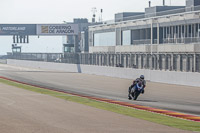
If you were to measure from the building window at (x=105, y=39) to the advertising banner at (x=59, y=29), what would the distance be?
5.08 metres

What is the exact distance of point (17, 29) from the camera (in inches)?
3634

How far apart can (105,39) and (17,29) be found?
57.2 feet

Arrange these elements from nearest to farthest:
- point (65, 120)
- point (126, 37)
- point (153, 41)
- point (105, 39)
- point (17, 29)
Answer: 1. point (65, 120)
2. point (153, 41)
3. point (126, 37)
4. point (105, 39)
5. point (17, 29)

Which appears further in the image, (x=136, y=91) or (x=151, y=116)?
(x=136, y=91)

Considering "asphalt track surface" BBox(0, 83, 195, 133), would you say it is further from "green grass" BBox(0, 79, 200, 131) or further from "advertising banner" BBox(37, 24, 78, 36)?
"advertising banner" BBox(37, 24, 78, 36)

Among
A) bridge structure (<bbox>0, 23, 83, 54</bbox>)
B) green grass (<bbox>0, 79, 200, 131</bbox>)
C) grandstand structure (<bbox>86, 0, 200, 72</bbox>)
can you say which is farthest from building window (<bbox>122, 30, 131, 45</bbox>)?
green grass (<bbox>0, 79, 200, 131</bbox>)

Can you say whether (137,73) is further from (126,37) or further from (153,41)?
(126,37)

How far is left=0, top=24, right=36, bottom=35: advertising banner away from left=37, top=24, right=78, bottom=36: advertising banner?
3.64 m

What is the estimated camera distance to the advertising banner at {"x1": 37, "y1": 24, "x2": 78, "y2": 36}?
3263 inches

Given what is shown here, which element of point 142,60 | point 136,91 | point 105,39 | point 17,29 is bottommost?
point 136,91

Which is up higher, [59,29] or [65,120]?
[59,29]

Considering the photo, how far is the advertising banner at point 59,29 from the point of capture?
272ft

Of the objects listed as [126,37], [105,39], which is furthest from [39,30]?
[126,37]

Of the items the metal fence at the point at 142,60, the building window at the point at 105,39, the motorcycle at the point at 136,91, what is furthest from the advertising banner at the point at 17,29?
the motorcycle at the point at 136,91
